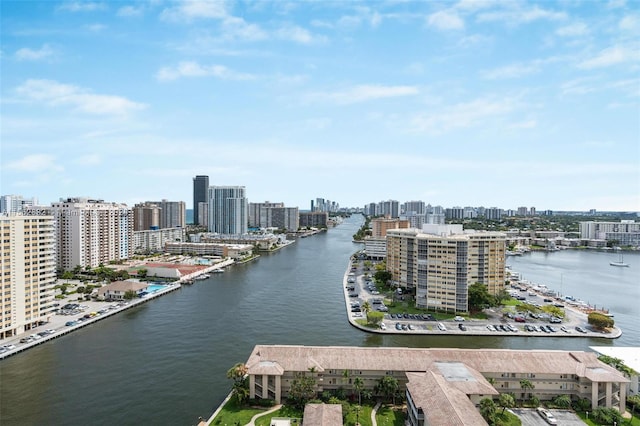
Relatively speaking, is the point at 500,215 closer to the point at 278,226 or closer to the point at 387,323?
the point at 278,226

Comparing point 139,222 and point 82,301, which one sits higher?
point 139,222

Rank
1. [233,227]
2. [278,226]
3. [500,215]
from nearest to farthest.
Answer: [233,227] < [278,226] < [500,215]

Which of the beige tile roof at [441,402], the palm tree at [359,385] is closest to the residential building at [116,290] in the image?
the palm tree at [359,385]

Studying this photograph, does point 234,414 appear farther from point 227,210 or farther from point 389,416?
point 227,210

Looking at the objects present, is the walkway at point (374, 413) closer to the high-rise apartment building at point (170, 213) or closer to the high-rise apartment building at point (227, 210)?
the high-rise apartment building at point (227, 210)

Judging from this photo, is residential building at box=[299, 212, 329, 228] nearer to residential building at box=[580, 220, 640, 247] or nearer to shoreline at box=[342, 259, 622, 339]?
residential building at box=[580, 220, 640, 247]

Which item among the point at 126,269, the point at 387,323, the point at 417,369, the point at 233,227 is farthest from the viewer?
the point at 233,227

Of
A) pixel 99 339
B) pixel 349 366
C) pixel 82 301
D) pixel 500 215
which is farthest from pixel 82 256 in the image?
pixel 500 215
